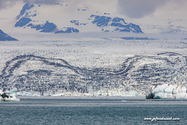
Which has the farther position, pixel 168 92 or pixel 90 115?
pixel 168 92

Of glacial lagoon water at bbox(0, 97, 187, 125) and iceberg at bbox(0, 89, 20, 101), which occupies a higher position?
iceberg at bbox(0, 89, 20, 101)

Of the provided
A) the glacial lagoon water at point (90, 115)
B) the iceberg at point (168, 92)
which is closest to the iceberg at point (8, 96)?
the glacial lagoon water at point (90, 115)

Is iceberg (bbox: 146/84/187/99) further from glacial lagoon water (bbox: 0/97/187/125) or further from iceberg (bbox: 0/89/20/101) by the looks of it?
iceberg (bbox: 0/89/20/101)

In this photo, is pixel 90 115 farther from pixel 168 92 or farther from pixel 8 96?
pixel 168 92

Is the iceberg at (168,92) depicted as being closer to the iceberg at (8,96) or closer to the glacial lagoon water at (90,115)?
the glacial lagoon water at (90,115)

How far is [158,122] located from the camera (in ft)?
198

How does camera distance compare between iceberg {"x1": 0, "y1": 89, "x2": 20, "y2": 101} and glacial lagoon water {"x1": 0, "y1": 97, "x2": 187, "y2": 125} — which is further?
iceberg {"x1": 0, "y1": 89, "x2": 20, "y2": 101}

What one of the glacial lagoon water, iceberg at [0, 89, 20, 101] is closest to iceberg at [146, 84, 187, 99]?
the glacial lagoon water

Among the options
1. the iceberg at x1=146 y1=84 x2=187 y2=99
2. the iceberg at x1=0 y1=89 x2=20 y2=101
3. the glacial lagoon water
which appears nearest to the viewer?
the glacial lagoon water

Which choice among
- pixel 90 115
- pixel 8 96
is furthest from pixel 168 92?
pixel 90 115

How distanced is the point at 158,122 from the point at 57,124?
52.6 feet

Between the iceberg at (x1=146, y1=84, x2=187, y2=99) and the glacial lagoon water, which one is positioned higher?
the iceberg at (x1=146, y1=84, x2=187, y2=99)

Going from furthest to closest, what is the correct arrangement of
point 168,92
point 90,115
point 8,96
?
point 168,92 < point 8,96 < point 90,115

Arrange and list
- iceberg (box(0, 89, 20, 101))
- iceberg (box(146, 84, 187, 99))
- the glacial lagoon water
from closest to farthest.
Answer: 1. the glacial lagoon water
2. iceberg (box(0, 89, 20, 101))
3. iceberg (box(146, 84, 187, 99))
